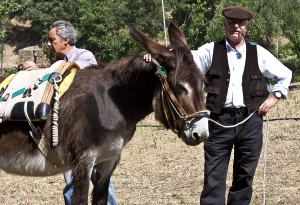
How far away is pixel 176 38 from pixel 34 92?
121cm

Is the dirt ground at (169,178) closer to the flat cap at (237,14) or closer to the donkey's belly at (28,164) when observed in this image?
the flat cap at (237,14)

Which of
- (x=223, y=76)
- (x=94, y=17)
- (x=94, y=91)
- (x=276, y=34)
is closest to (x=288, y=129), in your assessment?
(x=223, y=76)

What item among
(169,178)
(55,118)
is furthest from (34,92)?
(169,178)

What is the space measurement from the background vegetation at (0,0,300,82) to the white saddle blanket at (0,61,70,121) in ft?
76.9

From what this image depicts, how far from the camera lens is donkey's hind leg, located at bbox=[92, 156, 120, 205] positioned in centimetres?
492

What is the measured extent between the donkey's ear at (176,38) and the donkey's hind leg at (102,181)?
1183 mm

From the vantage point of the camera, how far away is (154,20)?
4381 centimetres

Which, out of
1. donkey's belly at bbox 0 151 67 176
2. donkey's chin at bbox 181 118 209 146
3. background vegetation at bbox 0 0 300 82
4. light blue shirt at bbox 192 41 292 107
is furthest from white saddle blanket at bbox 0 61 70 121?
background vegetation at bbox 0 0 300 82

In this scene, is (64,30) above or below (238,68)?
above

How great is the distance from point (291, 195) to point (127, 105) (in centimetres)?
285

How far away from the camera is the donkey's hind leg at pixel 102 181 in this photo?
4.92 metres

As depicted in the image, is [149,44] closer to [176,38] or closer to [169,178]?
[176,38]

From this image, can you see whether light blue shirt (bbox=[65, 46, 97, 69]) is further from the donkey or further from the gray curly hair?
the donkey

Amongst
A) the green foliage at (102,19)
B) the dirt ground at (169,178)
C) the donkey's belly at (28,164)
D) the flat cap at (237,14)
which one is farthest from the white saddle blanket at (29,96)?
the green foliage at (102,19)
